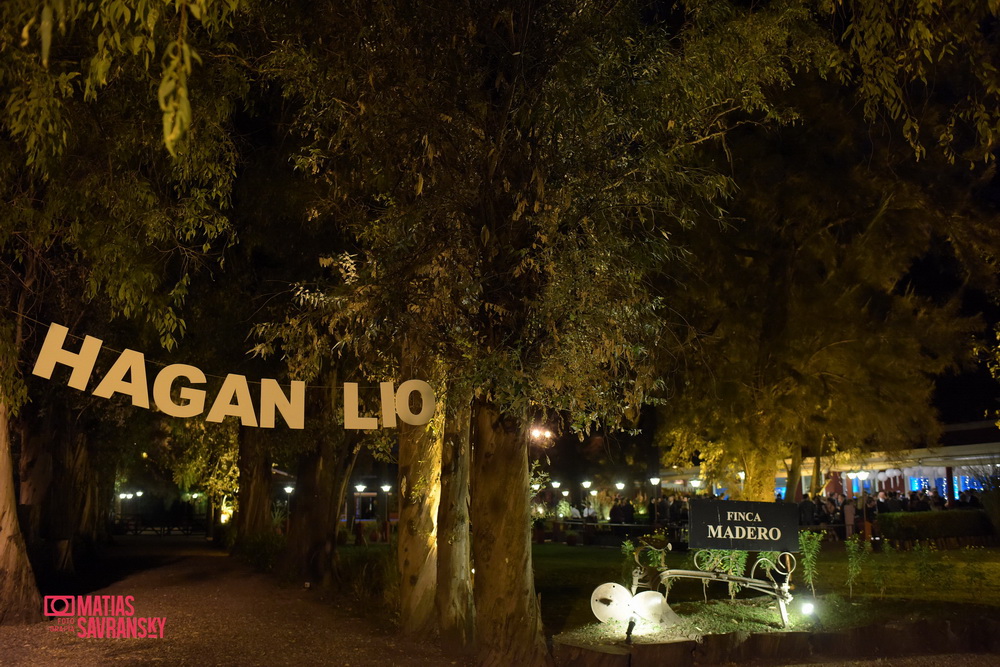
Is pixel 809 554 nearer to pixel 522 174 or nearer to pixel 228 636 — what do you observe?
pixel 522 174

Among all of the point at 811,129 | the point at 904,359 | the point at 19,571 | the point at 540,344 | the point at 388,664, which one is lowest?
the point at 388,664

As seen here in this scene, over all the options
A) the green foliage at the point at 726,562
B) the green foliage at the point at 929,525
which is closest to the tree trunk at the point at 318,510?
the green foliage at the point at 726,562

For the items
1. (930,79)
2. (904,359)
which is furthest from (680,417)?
(930,79)

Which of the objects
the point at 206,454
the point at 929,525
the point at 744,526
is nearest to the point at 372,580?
the point at 744,526

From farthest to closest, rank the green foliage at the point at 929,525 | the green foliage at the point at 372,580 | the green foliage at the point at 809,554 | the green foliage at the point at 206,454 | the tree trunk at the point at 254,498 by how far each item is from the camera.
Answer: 1. the green foliage at the point at 929,525
2. the tree trunk at the point at 254,498
3. the green foliage at the point at 206,454
4. the green foliage at the point at 372,580
5. the green foliage at the point at 809,554

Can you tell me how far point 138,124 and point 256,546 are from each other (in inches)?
582

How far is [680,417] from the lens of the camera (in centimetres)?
2434

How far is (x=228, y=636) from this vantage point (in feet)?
40.7

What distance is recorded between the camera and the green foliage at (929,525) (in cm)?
2584

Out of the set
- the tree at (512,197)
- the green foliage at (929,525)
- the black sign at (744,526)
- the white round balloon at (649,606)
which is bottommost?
the white round balloon at (649,606)

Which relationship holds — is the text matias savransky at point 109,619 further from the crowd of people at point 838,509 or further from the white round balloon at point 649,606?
the crowd of people at point 838,509

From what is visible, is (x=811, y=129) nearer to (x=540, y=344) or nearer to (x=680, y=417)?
(x=680, y=417)

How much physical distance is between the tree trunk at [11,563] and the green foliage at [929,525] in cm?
2078

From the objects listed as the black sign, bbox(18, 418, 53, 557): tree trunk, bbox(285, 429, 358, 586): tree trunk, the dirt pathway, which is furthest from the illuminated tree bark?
the black sign
